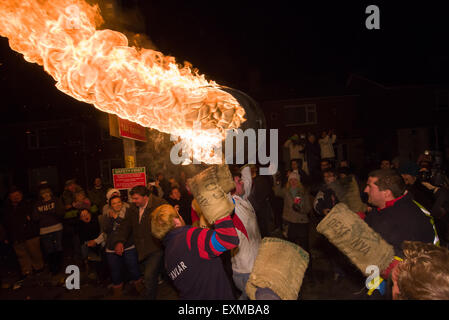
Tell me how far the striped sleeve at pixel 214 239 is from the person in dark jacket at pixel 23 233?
658cm

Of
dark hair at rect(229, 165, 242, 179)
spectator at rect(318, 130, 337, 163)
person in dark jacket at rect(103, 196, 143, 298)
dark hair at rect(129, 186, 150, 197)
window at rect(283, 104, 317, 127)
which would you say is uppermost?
window at rect(283, 104, 317, 127)

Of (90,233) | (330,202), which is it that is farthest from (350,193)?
(90,233)

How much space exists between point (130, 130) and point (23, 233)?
3991 mm

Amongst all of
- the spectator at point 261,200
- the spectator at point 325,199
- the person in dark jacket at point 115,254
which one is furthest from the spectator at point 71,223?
the spectator at point 325,199

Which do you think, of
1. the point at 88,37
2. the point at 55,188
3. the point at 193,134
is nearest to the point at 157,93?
the point at 193,134

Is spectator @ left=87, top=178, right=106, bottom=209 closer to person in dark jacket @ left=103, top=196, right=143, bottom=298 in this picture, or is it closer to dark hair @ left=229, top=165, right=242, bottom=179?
person in dark jacket @ left=103, top=196, right=143, bottom=298

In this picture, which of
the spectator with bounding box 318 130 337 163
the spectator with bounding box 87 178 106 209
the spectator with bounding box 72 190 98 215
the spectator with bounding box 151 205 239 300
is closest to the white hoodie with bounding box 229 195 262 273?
the spectator with bounding box 151 205 239 300

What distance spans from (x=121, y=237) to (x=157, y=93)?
10.0 feet

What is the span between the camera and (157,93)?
415 cm

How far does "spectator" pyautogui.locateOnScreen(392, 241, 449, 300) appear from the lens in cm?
169

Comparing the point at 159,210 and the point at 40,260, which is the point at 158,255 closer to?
the point at 159,210

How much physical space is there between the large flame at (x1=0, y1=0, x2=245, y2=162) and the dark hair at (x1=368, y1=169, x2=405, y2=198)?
1.86 meters

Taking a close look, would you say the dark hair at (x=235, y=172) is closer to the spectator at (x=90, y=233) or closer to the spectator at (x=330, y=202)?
the spectator at (x=330, y=202)

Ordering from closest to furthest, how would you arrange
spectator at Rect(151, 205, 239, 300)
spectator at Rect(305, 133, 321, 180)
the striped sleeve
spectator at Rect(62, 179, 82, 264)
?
the striped sleeve < spectator at Rect(151, 205, 239, 300) < spectator at Rect(62, 179, 82, 264) < spectator at Rect(305, 133, 321, 180)
